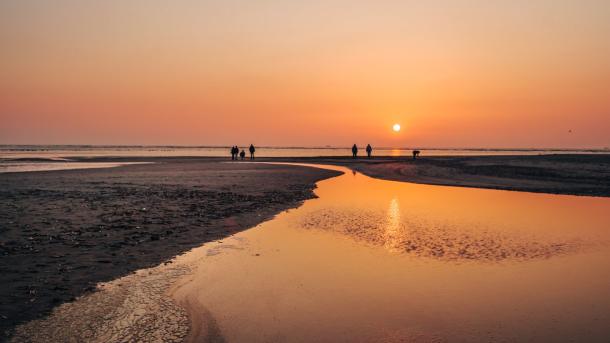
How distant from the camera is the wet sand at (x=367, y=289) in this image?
6867 millimetres

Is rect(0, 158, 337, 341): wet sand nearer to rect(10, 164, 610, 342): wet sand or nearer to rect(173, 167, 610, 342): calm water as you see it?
rect(10, 164, 610, 342): wet sand

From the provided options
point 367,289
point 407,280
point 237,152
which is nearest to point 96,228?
point 367,289


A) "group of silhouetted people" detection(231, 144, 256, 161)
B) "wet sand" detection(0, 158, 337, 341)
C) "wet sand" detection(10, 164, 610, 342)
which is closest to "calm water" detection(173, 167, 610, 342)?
"wet sand" detection(10, 164, 610, 342)

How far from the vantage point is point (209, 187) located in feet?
91.5

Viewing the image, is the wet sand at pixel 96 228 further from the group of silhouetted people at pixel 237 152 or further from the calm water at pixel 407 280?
the group of silhouetted people at pixel 237 152

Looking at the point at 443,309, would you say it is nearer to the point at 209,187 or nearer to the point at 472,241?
the point at 472,241

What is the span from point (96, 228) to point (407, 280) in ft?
33.8

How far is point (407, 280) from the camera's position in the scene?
9531 millimetres

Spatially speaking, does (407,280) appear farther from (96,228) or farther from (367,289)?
(96,228)

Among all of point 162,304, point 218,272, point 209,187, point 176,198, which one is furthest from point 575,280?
point 209,187

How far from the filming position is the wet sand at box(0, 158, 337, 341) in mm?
8680

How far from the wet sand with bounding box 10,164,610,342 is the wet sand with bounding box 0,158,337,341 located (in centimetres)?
64

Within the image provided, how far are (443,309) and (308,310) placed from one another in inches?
96.9

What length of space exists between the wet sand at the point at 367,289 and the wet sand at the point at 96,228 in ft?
2.09
